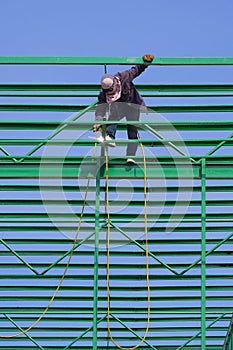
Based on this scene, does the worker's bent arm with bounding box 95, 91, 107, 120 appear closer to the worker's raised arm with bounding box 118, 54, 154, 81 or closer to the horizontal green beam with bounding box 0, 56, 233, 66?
the worker's raised arm with bounding box 118, 54, 154, 81

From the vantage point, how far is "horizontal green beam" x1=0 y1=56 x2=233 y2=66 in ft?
45.2

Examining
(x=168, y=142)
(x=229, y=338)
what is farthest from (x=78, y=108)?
(x=229, y=338)

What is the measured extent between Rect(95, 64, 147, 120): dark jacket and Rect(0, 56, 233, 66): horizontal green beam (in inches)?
7.2

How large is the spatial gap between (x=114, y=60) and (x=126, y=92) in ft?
2.00

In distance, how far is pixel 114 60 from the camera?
13.8m

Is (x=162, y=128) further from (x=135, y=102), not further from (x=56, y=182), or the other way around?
(x=56, y=182)

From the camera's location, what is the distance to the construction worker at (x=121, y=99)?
523 inches

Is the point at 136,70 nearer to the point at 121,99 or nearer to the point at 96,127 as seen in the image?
the point at 121,99

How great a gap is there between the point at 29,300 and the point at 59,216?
1.63 meters

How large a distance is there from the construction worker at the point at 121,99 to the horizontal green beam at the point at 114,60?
0.16 metres

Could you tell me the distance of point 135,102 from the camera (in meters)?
13.6

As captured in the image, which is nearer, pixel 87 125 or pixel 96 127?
pixel 96 127

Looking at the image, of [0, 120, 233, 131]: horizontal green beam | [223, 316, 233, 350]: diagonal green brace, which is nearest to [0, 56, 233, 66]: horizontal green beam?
[0, 120, 233, 131]: horizontal green beam

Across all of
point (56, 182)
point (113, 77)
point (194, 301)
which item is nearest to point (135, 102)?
point (113, 77)
